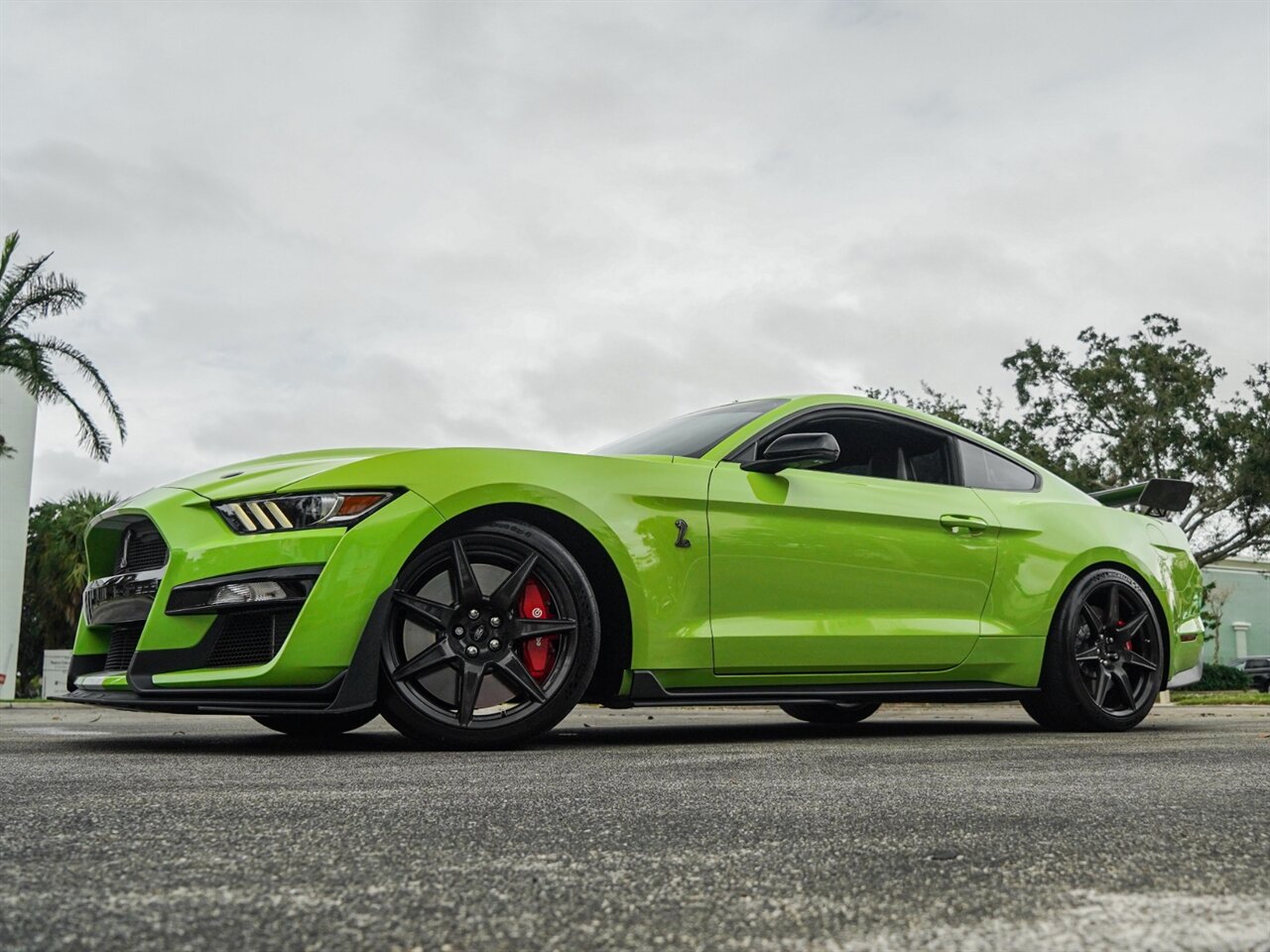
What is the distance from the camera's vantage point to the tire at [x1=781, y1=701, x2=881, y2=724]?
6.89 metres

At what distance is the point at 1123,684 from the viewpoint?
5797 mm

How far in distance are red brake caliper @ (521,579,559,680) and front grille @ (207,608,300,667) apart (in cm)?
80

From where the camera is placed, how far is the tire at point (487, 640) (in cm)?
404

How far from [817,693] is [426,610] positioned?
5.51ft

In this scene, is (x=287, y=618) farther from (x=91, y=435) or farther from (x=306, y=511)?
(x=91, y=435)

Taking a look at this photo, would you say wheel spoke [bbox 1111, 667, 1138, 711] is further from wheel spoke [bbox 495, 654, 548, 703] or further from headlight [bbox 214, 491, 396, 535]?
headlight [bbox 214, 491, 396, 535]

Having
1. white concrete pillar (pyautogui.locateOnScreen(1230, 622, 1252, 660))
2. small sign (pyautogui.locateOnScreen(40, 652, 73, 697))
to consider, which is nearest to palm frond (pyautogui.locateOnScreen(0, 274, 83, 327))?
small sign (pyautogui.locateOnScreen(40, 652, 73, 697))

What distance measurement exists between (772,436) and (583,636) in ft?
4.41

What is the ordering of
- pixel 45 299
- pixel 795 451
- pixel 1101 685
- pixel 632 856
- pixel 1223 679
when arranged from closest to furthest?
pixel 632 856 < pixel 795 451 < pixel 1101 685 < pixel 45 299 < pixel 1223 679

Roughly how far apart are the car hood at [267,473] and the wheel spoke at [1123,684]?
11.6 feet

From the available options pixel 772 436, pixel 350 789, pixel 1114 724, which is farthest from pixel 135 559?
pixel 1114 724

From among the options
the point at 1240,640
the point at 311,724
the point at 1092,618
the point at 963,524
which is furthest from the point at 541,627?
the point at 1240,640

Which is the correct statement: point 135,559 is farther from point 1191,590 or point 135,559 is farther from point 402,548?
point 1191,590

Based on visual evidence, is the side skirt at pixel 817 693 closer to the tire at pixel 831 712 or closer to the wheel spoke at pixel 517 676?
the wheel spoke at pixel 517 676
